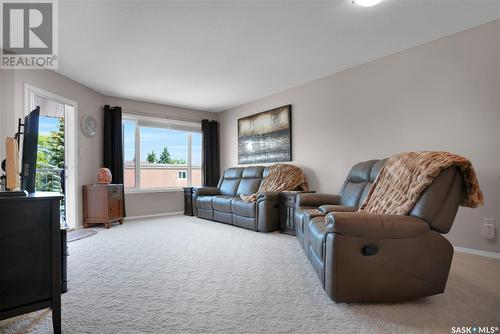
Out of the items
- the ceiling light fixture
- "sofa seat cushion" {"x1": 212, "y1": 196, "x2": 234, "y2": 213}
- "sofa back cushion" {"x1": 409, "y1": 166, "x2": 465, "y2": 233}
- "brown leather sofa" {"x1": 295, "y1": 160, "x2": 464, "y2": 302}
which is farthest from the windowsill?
"sofa back cushion" {"x1": 409, "y1": 166, "x2": 465, "y2": 233}

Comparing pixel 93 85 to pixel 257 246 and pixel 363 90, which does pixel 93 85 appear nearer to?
pixel 257 246

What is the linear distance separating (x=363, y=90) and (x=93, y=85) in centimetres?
423

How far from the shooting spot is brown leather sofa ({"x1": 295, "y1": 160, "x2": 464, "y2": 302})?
1.63 meters

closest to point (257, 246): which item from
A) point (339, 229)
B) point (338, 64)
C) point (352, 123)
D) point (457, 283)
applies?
point (339, 229)

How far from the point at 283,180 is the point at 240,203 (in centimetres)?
78

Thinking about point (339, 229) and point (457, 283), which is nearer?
point (339, 229)

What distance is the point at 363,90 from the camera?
358cm

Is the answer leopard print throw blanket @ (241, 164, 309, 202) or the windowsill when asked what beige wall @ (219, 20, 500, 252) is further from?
the windowsill

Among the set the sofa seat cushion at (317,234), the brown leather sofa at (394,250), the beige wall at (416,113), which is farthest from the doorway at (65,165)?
the brown leather sofa at (394,250)

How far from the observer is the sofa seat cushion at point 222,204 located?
14.4 feet

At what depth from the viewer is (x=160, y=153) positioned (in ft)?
18.4

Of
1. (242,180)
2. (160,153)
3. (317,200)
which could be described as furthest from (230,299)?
(160,153)

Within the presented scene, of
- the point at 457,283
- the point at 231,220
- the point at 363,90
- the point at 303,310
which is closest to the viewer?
the point at 303,310

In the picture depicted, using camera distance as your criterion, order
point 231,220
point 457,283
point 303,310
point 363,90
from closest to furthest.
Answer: point 303,310
point 457,283
point 363,90
point 231,220
